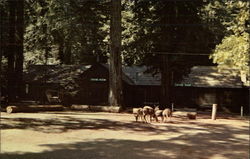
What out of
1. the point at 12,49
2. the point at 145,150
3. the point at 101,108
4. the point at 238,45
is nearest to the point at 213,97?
the point at 101,108

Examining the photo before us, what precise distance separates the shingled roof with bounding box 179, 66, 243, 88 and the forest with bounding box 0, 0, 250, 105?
266cm

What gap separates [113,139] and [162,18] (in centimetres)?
1778

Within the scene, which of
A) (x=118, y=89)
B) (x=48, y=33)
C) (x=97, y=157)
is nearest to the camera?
(x=97, y=157)

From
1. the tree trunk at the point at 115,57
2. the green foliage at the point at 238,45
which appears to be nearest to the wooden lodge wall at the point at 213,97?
the tree trunk at the point at 115,57

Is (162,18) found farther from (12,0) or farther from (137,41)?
(12,0)

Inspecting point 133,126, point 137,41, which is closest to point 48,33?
point 137,41

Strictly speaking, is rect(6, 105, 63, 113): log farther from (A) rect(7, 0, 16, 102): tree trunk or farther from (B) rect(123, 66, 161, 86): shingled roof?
(B) rect(123, 66, 161, 86): shingled roof

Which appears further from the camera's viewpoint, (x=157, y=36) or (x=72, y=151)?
(x=157, y=36)

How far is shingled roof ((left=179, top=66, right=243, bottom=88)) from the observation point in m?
38.7

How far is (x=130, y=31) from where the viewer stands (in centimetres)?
3947

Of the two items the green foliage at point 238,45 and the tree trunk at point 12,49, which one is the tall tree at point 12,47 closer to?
the tree trunk at point 12,49

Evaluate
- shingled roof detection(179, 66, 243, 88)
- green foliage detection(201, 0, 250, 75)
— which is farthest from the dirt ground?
shingled roof detection(179, 66, 243, 88)

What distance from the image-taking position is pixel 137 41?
34.3 m

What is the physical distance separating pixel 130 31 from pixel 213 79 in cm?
1026
